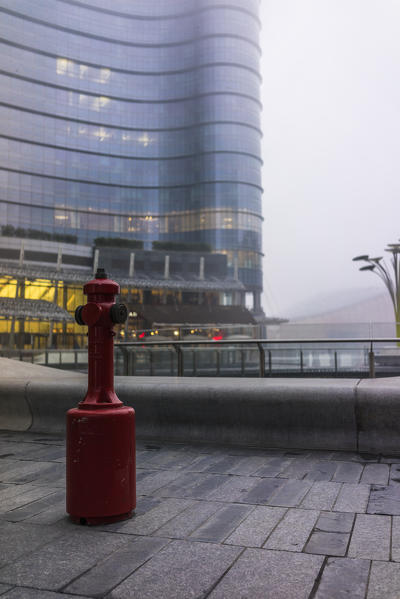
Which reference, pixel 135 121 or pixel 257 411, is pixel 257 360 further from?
pixel 135 121

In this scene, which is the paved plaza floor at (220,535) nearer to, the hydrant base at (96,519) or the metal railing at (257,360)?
the hydrant base at (96,519)

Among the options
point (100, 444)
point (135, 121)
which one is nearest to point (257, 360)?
point (100, 444)

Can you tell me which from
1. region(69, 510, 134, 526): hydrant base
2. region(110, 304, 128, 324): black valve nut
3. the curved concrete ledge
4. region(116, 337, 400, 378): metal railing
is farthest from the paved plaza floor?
region(116, 337, 400, 378): metal railing

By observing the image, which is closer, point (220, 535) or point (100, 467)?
point (220, 535)

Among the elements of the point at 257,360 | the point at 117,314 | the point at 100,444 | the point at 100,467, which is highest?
the point at 117,314

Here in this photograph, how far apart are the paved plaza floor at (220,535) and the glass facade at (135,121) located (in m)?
82.2

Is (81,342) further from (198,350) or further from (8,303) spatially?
(198,350)

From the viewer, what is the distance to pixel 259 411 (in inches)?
238

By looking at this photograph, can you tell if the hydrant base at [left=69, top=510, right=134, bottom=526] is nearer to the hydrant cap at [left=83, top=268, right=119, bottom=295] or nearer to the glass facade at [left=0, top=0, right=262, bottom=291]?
the hydrant cap at [left=83, top=268, right=119, bottom=295]

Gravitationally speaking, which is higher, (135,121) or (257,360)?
(135,121)

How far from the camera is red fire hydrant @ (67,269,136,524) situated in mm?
3656

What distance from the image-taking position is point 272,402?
236 inches

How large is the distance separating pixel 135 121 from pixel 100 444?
99.0 meters

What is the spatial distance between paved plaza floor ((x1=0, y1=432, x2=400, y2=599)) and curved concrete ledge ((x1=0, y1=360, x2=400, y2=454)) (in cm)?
37
